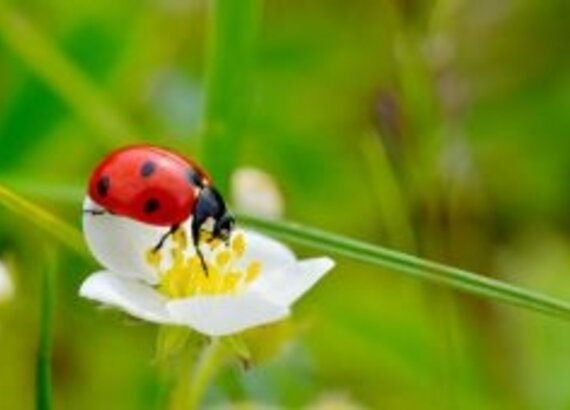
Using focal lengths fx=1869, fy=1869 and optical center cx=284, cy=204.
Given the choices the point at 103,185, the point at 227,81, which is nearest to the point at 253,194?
the point at 227,81

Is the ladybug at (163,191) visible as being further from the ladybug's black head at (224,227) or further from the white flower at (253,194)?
the white flower at (253,194)

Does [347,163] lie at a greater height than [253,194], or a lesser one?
lesser

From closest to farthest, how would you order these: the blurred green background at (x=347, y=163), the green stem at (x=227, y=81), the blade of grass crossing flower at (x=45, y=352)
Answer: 1. the blade of grass crossing flower at (x=45, y=352)
2. the green stem at (x=227, y=81)
3. the blurred green background at (x=347, y=163)

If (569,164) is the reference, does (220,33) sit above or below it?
above

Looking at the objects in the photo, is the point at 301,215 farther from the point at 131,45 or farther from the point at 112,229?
the point at 112,229

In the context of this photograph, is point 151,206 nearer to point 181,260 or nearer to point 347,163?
point 181,260

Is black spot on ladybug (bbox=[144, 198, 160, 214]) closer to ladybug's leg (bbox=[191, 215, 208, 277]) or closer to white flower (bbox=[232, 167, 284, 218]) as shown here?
ladybug's leg (bbox=[191, 215, 208, 277])

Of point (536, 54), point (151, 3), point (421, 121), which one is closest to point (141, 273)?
point (421, 121)

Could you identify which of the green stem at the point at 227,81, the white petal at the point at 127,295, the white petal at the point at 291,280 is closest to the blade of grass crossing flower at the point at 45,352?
the white petal at the point at 127,295
